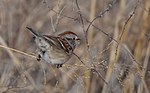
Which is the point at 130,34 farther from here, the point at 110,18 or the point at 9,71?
the point at 9,71

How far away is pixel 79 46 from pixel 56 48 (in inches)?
83.1

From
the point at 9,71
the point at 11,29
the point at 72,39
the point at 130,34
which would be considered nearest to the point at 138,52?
the point at 130,34

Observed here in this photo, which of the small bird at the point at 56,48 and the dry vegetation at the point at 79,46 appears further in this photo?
the dry vegetation at the point at 79,46

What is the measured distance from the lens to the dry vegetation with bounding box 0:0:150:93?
14.0ft

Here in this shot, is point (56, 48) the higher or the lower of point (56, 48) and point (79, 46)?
the lower

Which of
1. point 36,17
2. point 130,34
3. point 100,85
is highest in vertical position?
point 36,17

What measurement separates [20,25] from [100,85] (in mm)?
1494

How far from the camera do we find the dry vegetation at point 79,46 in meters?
4.27

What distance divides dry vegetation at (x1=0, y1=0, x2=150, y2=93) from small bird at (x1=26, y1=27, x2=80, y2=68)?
11 cm

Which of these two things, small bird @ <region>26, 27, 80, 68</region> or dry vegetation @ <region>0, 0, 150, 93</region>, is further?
dry vegetation @ <region>0, 0, 150, 93</region>

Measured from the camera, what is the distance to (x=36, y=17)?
6617 millimetres

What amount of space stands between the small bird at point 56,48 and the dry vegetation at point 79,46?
0.35 ft

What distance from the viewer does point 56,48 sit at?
12.7 ft

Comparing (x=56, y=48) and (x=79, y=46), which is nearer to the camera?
(x=56, y=48)
